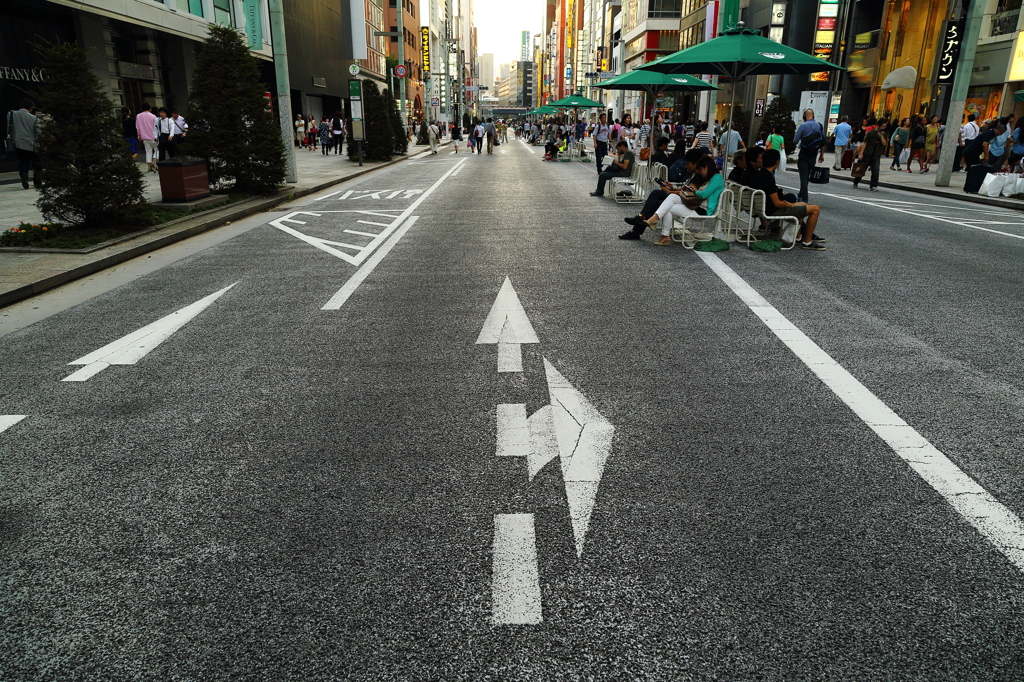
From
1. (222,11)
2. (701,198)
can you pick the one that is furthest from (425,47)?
(701,198)

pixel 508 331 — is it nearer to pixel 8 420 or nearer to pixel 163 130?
pixel 8 420

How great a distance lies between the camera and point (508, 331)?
638 cm

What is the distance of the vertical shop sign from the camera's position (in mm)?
31297

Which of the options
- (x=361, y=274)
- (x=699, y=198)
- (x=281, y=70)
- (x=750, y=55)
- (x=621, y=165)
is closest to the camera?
(x=361, y=274)

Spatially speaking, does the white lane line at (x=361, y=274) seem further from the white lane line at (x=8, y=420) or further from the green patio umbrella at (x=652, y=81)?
the green patio umbrella at (x=652, y=81)

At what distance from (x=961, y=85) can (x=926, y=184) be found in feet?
9.58

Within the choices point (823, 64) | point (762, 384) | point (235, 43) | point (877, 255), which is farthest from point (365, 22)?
point (762, 384)

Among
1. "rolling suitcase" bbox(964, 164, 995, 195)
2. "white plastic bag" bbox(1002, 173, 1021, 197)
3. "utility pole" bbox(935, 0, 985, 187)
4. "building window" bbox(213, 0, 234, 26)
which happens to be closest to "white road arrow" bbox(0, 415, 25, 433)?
"white plastic bag" bbox(1002, 173, 1021, 197)

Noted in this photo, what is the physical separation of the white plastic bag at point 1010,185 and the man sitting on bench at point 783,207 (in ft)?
35.2

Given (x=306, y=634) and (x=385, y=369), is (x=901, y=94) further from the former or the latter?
(x=306, y=634)

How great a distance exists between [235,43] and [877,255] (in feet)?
45.6

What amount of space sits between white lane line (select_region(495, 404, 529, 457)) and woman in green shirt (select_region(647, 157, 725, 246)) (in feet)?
22.8

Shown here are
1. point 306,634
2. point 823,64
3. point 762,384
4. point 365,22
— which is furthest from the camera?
point 365,22

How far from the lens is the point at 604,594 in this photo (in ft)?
9.23
